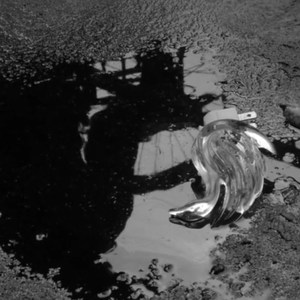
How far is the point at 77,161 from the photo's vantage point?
70.4 inches

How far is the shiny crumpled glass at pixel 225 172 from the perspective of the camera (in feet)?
5.15

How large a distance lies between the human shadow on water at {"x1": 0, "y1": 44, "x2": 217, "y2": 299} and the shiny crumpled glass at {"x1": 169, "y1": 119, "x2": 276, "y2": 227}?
10cm

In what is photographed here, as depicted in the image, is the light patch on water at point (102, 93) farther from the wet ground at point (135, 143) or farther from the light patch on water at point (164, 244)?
the light patch on water at point (164, 244)

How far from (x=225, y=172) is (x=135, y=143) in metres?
0.39

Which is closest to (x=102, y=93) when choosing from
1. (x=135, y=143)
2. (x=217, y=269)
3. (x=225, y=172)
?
(x=135, y=143)

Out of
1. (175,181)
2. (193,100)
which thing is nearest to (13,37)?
(193,100)

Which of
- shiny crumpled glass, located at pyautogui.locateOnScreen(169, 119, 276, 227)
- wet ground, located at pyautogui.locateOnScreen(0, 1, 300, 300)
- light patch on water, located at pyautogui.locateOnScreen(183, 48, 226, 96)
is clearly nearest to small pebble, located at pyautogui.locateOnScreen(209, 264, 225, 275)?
wet ground, located at pyautogui.locateOnScreen(0, 1, 300, 300)

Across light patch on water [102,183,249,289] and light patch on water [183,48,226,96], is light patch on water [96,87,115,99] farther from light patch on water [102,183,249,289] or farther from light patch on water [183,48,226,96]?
light patch on water [102,183,249,289]

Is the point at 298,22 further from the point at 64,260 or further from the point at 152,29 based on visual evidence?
the point at 64,260

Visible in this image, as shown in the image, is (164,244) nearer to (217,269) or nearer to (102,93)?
(217,269)

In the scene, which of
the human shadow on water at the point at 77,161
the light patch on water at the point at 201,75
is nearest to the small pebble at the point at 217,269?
the human shadow on water at the point at 77,161

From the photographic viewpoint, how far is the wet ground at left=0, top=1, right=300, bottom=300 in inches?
57.1

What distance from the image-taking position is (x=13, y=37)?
97.2 inches

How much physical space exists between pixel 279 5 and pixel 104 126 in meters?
1.25
